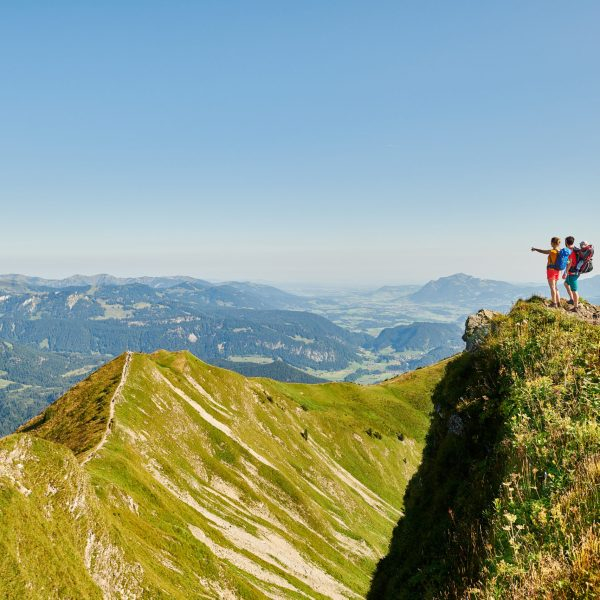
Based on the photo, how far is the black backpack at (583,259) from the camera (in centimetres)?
2798

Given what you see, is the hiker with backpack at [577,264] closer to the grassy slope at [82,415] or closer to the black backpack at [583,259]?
the black backpack at [583,259]

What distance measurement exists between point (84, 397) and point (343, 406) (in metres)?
107

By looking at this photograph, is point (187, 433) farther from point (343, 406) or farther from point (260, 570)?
point (343, 406)

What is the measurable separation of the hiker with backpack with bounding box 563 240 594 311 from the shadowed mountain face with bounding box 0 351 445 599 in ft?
125

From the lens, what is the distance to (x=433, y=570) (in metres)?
15.7

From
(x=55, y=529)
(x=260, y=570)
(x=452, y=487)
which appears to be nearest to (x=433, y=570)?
(x=452, y=487)

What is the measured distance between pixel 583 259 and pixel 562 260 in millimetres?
1258

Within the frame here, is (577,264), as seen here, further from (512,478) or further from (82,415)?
(82,415)

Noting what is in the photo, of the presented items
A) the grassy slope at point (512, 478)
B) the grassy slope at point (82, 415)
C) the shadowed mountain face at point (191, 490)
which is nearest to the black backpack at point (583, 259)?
the grassy slope at point (512, 478)

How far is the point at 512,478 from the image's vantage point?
42.7 feet

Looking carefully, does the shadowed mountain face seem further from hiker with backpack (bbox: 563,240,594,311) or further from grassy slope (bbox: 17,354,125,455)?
hiker with backpack (bbox: 563,240,594,311)

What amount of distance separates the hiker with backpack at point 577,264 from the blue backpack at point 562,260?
30 centimetres

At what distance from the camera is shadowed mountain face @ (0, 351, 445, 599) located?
27297 millimetres

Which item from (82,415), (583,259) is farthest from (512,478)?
(82,415)
